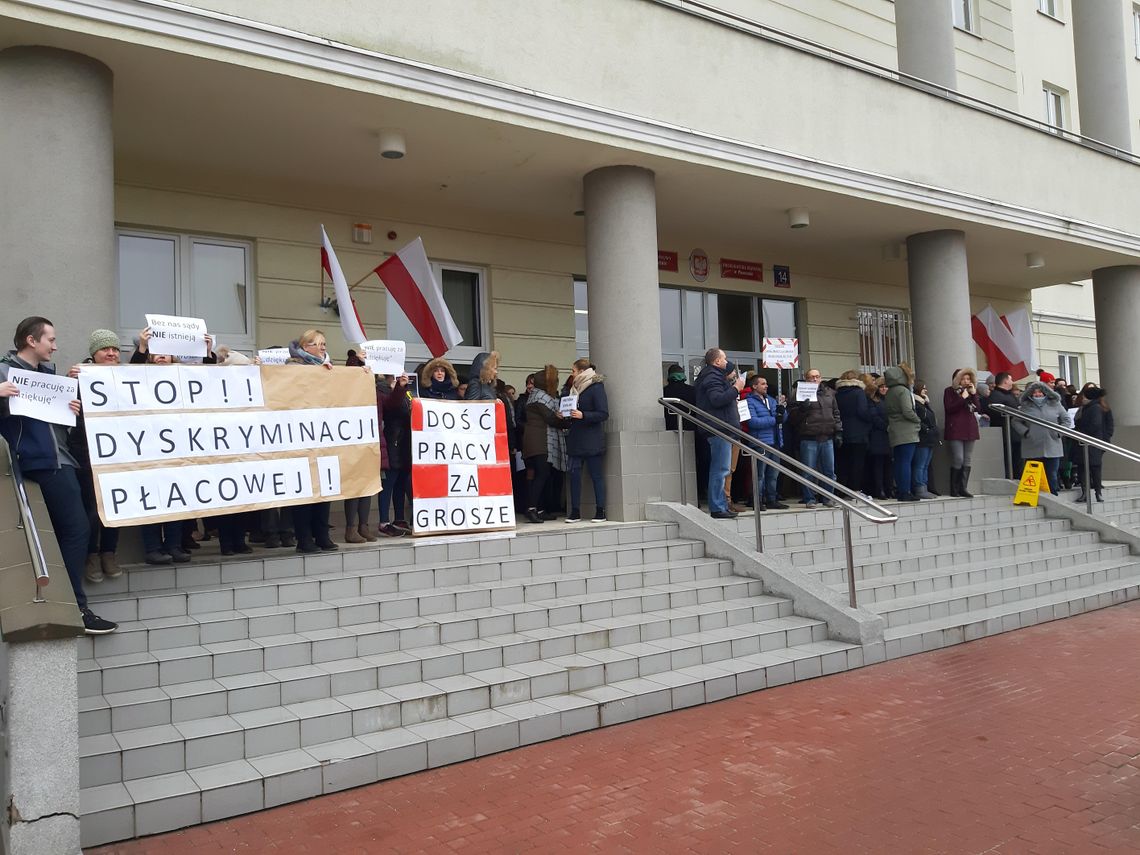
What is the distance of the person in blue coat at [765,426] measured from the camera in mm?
11116

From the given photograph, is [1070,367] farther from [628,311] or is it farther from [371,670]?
[371,670]

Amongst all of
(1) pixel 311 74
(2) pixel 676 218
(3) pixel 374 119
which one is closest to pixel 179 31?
(1) pixel 311 74

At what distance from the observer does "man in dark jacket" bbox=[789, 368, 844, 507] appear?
11336 mm

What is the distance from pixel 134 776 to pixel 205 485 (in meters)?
2.43

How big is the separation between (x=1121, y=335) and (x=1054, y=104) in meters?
7.40

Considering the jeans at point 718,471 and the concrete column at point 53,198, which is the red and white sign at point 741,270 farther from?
the concrete column at point 53,198

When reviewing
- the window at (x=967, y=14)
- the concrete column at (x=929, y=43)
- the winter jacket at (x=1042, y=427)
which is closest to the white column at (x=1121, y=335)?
the winter jacket at (x=1042, y=427)

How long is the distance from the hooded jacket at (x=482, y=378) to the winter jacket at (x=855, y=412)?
521 cm

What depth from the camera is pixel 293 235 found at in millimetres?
11305

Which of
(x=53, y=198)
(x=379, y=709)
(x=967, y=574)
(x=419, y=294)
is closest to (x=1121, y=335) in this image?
(x=967, y=574)

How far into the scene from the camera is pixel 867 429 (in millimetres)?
12164

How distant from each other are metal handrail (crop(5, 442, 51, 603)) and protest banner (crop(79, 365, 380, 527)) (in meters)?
0.87

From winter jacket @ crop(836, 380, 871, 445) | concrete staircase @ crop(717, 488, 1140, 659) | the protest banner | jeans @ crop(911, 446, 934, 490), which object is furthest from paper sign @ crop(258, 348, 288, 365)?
jeans @ crop(911, 446, 934, 490)

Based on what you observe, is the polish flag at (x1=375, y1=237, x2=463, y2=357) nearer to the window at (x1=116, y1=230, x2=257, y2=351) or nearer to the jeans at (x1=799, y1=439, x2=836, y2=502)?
the window at (x1=116, y1=230, x2=257, y2=351)
